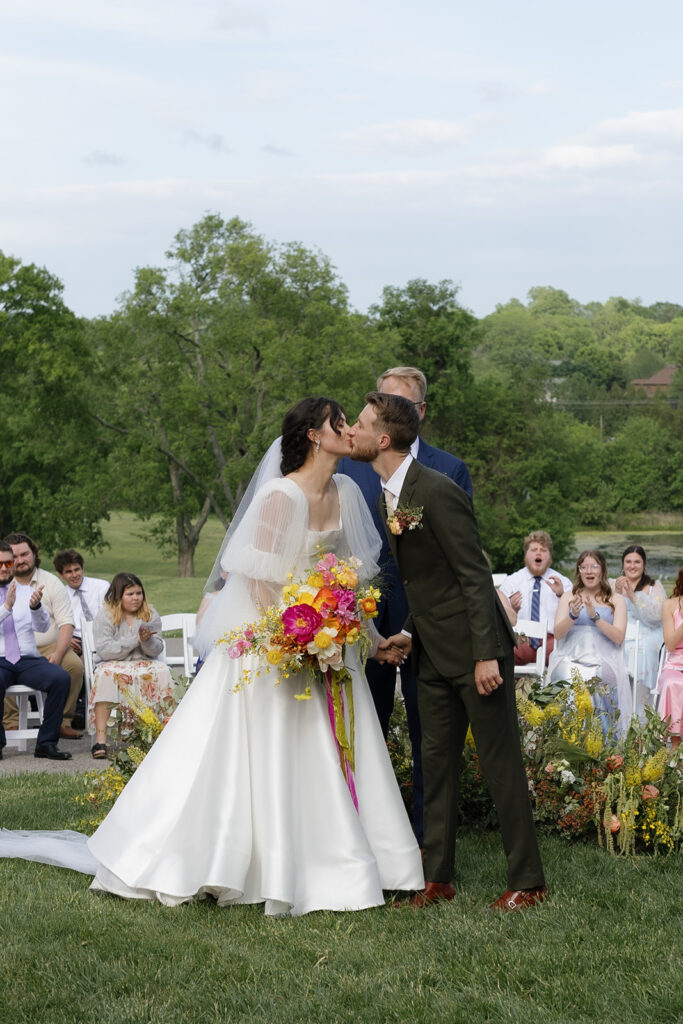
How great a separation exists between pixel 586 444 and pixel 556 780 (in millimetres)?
45278

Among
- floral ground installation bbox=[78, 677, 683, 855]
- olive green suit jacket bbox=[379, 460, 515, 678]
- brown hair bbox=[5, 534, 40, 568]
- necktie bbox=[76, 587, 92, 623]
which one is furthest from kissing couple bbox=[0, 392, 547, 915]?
necktie bbox=[76, 587, 92, 623]

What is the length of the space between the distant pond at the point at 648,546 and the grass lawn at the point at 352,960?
36564mm

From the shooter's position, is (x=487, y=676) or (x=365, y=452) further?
(x=365, y=452)

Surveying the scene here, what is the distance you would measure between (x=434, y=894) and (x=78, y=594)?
714 centimetres

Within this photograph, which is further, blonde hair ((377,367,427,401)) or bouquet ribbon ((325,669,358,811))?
blonde hair ((377,367,427,401))

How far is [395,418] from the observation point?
5098 mm

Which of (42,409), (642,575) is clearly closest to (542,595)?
(642,575)

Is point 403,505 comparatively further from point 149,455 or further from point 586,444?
point 586,444

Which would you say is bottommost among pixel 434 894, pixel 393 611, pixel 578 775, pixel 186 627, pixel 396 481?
pixel 434 894

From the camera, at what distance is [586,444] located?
50625 millimetres

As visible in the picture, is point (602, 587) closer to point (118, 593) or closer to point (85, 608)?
point (118, 593)

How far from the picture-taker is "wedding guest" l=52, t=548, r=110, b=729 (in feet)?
36.2

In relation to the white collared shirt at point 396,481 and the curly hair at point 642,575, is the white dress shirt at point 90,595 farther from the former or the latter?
the white collared shirt at point 396,481

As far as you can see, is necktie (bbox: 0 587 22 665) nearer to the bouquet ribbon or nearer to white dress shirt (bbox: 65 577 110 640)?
white dress shirt (bbox: 65 577 110 640)
